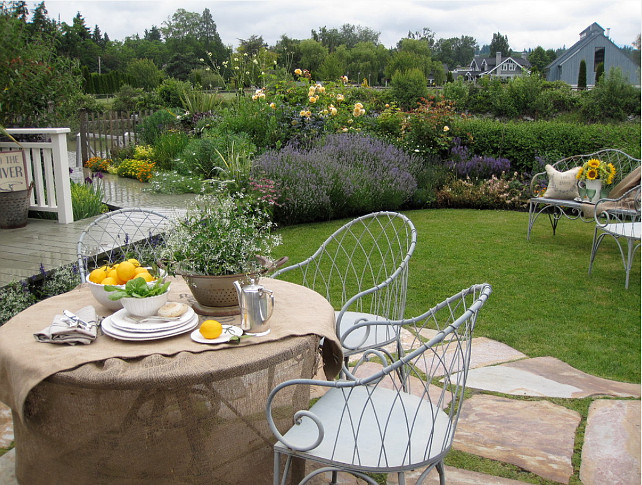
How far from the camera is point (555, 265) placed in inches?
235

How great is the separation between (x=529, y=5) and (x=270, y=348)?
19.4 ft

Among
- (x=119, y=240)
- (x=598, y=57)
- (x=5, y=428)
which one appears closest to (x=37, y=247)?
(x=119, y=240)

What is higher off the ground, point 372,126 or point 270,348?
point 372,126

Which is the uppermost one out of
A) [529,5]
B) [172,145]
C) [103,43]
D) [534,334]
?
[103,43]

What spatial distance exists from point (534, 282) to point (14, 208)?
5.06m

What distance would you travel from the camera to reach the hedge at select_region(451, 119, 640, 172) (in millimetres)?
8820

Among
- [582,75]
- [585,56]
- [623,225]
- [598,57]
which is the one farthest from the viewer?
[582,75]

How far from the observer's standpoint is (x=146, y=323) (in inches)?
81.1

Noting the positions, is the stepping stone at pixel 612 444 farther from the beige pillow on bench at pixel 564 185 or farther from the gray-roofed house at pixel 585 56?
the gray-roofed house at pixel 585 56

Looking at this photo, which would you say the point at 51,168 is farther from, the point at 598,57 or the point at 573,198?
the point at 598,57

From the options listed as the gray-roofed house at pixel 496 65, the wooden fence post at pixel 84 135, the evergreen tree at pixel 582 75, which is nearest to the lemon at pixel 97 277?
the wooden fence post at pixel 84 135

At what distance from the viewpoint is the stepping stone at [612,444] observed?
2379 millimetres

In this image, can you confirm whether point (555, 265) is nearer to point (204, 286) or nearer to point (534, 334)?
point (534, 334)

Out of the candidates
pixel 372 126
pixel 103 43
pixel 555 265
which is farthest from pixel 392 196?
pixel 103 43
